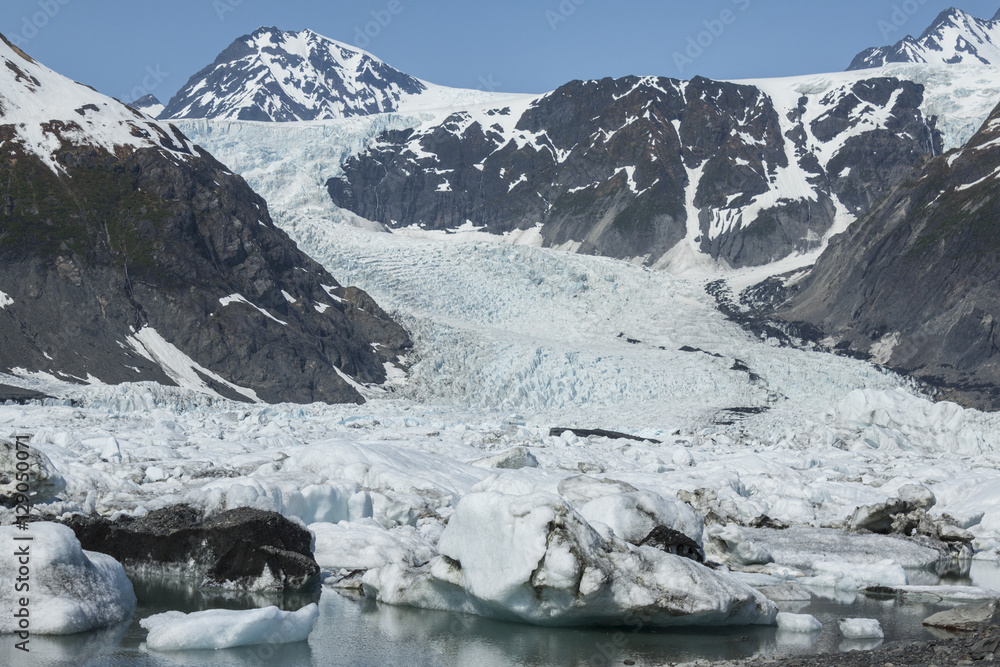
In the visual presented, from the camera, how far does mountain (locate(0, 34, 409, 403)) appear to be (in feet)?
151

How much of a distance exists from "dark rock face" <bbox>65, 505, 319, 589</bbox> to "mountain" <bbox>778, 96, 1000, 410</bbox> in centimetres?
5123

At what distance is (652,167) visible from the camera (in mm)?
106625

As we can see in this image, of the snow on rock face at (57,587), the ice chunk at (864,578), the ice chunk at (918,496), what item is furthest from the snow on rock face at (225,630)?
the ice chunk at (918,496)

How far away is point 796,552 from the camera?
15.9 m

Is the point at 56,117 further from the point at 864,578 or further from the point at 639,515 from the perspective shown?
the point at 864,578

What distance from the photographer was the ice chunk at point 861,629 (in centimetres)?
1023

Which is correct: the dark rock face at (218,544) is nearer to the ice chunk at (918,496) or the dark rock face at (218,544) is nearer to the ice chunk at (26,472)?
the ice chunk at (26,472)

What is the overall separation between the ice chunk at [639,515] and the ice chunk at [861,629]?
280 cm

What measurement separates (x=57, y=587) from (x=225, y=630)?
184 cm

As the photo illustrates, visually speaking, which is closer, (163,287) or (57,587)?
(57,587)

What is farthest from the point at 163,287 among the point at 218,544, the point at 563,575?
the point at 563,575

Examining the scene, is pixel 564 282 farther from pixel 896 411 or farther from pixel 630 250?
pixel 630 250

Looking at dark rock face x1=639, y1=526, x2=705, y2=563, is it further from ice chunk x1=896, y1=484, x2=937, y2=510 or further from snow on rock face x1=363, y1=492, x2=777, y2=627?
ice chunk x1=896, y1=484, x2=937, y2=510

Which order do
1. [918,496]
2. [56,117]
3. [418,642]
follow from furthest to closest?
[56,117], [918,496], [418,642]
